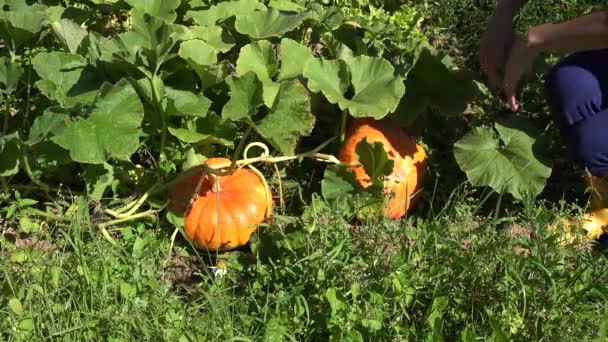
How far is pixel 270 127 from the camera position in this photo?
284 centimetres

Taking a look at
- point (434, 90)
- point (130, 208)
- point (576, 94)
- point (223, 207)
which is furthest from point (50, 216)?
point (576, 94)

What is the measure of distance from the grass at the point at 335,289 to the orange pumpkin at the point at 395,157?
37 centimetres

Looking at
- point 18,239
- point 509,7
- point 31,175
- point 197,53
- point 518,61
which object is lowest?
point 18,239

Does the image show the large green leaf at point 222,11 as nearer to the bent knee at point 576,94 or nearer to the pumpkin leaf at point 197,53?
the pumpkin leaf at point 197,53

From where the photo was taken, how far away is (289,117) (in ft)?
9.41

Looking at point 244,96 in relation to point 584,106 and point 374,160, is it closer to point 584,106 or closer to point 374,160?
point 374,160

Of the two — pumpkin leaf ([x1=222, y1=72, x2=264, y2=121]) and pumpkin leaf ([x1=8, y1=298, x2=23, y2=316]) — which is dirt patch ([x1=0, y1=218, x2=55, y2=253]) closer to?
pumpkin leaf ([x1=8, y1=298, x2=23, y2=316])

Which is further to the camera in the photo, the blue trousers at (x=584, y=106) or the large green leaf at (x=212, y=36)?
the large green leaf at (x=212, y=36)

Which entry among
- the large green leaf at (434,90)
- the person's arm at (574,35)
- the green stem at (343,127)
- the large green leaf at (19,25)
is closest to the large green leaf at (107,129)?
the large green leaf at (19,25)

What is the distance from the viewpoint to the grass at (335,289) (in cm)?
224

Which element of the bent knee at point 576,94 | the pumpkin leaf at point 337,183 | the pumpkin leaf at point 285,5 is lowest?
the pumpkin leaf at point 337,183

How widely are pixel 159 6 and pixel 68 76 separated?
0.51m

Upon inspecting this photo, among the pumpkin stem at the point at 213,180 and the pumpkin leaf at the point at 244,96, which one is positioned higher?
the pumpkin leaf at the point at 244,96

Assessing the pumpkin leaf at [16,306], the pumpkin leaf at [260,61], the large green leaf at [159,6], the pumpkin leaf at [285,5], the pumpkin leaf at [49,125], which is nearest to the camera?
the pumpkin leaf at [16,306]
